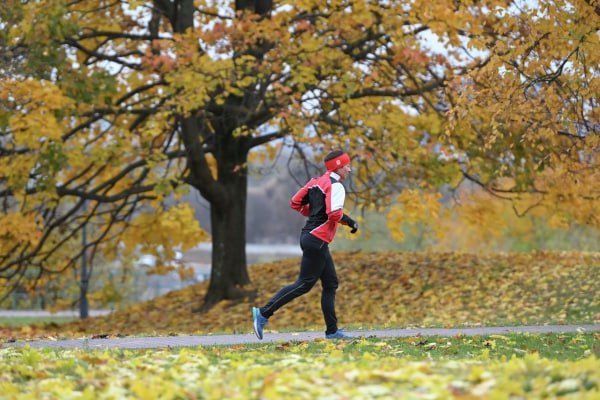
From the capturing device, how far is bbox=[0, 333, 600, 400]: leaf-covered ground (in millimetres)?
6031

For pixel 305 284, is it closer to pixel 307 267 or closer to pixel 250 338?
pixel 307 267

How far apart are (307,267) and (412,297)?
31.5 feet

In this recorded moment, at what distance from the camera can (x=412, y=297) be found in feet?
64.7

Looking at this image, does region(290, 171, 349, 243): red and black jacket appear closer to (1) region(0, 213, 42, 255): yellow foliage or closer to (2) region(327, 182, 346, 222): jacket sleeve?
(2) region(327, 182, 346, 222): jacket sleeve

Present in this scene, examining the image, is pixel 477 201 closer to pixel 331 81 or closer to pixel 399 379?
pixel 331 81

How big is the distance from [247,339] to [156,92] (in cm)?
1135

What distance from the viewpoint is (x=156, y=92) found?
21.7m

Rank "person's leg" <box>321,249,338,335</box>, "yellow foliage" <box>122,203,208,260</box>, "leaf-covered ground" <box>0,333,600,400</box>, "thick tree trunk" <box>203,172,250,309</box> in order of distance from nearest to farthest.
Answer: "leaf-covered ground" <box>0,333,600,400</box>, "person's leg" <box>321,249,338,335</box>, "thick tree trunk" <box>203,172,250,309</box>, "yellow foliage" <box>122,203,208,260</box>

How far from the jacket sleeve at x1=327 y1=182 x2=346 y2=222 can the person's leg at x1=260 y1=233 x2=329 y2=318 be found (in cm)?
34

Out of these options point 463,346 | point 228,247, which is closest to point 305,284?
point 463,346

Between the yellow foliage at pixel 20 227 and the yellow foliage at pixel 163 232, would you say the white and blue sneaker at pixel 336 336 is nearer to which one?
the yellow foliage at pixel 20 227

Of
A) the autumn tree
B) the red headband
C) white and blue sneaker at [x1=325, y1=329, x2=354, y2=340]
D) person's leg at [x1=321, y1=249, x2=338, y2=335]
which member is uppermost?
the autumn tree

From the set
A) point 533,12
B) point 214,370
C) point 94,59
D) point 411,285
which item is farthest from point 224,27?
point 214,370

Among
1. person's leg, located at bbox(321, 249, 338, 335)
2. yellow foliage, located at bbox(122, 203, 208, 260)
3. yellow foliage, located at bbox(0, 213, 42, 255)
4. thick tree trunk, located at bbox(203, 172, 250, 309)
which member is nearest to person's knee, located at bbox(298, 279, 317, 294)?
person's leg, located at bbox(321, 249, 338, 335)
